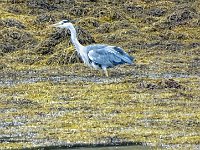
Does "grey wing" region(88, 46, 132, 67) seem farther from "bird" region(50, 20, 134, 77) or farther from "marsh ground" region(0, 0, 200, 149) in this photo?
"marsh ground" region(0, 0, 200, 149)

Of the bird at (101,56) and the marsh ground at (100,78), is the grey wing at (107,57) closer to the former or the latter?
the bird at (101,56)

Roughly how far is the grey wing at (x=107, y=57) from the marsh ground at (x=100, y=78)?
391 mm

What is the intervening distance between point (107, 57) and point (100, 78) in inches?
21.1

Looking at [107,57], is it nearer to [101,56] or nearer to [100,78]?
[101,56]

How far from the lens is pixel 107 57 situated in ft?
58.3

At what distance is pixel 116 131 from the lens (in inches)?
482

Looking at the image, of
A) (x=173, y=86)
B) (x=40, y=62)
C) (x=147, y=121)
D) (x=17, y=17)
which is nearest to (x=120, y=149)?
(x=147, y=121)

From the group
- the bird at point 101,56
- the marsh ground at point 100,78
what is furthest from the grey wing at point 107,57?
the marsh ground at point 100,78

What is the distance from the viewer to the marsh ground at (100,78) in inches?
482

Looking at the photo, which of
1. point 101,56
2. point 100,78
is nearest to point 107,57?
point 101,56

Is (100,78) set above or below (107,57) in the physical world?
below

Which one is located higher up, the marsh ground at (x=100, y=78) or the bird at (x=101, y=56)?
the bird at (x=101, y=56)

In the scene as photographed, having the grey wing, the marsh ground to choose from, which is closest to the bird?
the grey wing

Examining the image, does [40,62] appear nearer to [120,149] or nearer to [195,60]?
[195,60]
